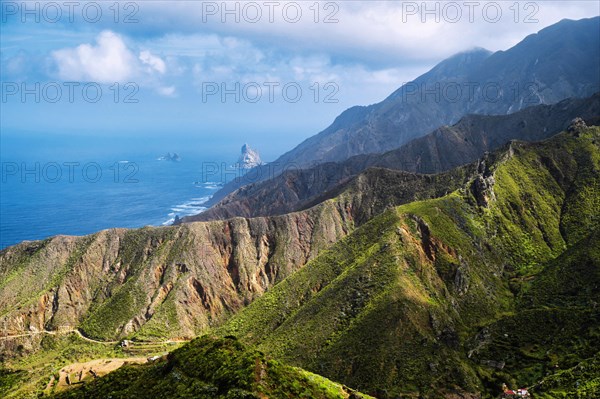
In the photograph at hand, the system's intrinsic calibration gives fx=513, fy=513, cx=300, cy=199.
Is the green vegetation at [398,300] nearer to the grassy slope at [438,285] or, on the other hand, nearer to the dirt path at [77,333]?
the grassy slope at [438,285]

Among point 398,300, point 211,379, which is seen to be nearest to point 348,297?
point 398,300

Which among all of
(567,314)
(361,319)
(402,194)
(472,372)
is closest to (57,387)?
(361,319)

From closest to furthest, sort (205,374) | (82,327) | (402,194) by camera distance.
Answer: (205,374) < (82,327) < (402,194)

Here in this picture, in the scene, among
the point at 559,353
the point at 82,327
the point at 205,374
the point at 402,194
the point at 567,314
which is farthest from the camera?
the point at 402,194

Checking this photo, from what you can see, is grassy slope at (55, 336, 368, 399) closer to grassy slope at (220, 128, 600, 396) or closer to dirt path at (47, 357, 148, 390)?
grassy slope at (220, 128, 600, 396)

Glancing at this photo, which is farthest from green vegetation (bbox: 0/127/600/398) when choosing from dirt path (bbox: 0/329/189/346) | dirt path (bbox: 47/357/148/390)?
dirt path (bbox: 47/357/148/390)

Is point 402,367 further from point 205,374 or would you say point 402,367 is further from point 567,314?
point 205,374

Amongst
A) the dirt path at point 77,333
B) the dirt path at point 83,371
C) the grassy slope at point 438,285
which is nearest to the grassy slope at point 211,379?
the grassy slope at point 438,285
